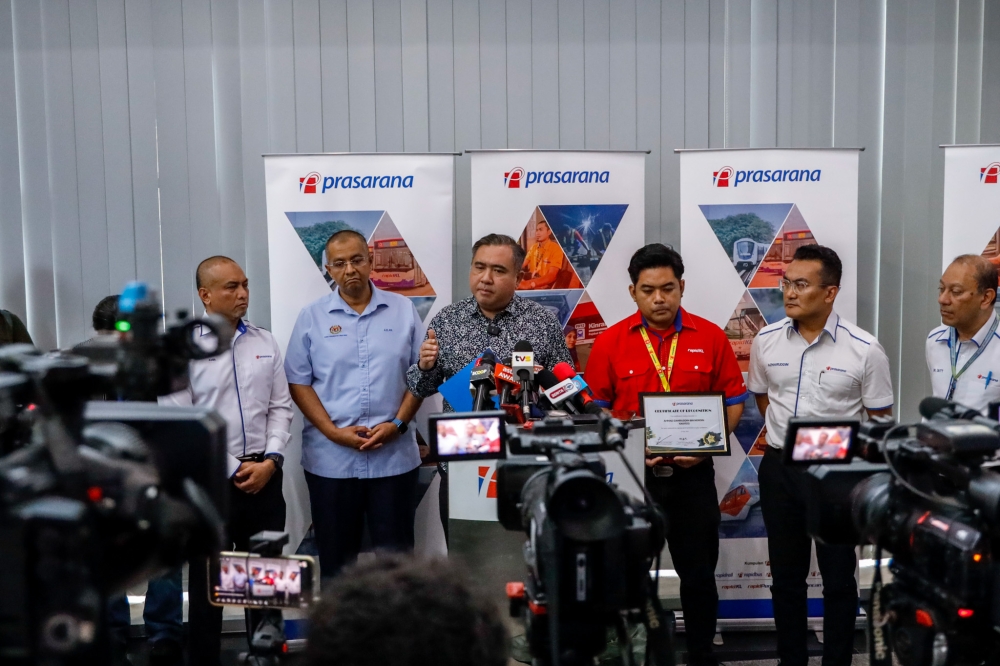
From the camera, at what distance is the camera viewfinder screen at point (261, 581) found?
1791 mm

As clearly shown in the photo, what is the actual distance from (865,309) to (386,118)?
2.54 metres

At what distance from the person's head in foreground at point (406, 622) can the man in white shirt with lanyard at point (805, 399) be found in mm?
2500

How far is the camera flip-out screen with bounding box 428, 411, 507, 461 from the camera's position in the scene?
1906 millimetres

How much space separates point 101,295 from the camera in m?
4.14

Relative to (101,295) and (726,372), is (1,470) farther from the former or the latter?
(101,295)

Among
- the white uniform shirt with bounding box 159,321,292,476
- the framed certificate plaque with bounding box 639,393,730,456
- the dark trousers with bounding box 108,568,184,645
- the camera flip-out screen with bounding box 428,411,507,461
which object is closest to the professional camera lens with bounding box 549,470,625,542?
the camera flip-out screen with bounding box 428,411,507,461

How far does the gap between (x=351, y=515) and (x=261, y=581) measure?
180cm

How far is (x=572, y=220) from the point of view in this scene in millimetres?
3846

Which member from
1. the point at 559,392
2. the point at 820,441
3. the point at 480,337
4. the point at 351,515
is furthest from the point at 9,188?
the point at 820,441

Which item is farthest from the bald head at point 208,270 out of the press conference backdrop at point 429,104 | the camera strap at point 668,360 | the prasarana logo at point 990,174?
the prasarana logo at point 990,174

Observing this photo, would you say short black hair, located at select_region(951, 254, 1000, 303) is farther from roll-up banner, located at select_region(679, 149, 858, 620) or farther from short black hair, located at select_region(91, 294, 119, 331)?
short black hair, located at select_region(91, 294, 119, 331)

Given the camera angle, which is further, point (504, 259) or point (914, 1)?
point (914, 1)

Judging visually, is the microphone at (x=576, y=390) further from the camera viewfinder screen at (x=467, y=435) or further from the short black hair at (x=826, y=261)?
the short black hair at (x=826, y=261)

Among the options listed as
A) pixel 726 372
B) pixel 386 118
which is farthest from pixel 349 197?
pixel 726 372
